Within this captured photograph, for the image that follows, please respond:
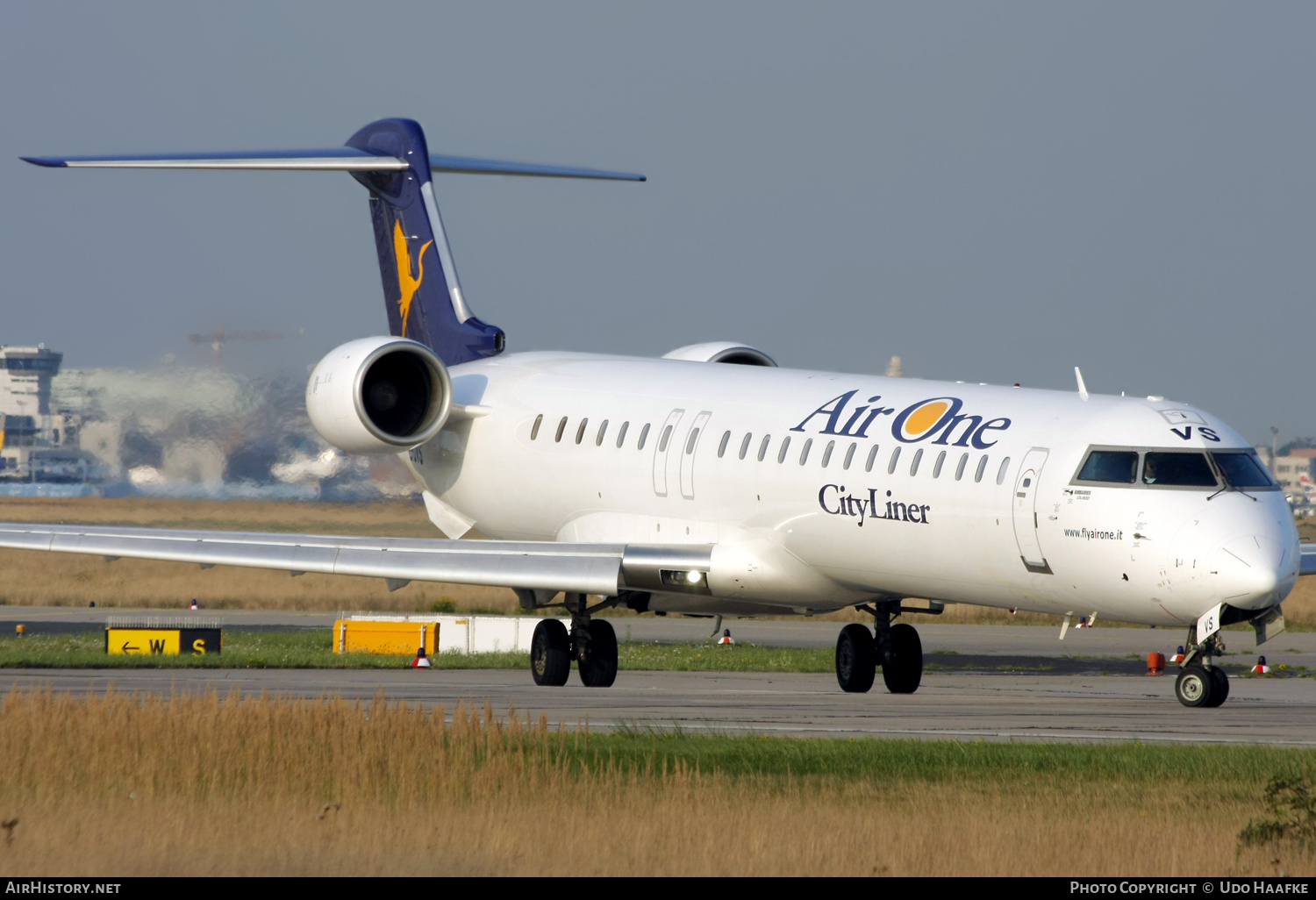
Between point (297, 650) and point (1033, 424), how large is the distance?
15.8 m

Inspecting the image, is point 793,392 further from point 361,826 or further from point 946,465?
point 361,826

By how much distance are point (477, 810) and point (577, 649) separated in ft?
40.9

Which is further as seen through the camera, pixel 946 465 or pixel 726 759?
pixel 946 465

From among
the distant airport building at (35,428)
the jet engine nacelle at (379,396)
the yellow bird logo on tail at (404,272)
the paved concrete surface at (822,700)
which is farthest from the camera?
the distant airport building at (35,428)

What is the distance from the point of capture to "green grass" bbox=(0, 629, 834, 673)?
26.9 m

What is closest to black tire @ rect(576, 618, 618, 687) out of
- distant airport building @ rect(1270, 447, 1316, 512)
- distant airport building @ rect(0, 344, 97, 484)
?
distant airport building @ rect(0, 344, 97, 484)

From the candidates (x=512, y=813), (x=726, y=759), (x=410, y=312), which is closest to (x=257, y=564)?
(x=410, y=312)

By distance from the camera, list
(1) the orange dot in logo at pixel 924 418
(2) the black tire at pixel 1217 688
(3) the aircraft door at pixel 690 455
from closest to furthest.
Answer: (2) the black tire at pixel 1217 688 < (1) the orange dot in logo at pixel 924 418 < (3) the aircraft door at pixel 690 455

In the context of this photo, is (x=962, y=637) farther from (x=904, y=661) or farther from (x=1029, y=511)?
(x=1029, y=511)

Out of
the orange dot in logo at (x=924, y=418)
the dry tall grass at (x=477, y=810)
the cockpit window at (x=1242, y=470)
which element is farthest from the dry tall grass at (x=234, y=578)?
the dry tall grass at (x=477, y=810)

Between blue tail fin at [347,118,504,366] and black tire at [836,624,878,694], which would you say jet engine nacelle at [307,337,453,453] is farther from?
black tire at [836,624,878,694]

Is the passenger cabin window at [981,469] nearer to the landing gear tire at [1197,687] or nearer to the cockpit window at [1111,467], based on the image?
the cockpit window at [1111,467]

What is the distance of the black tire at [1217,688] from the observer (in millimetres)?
19000

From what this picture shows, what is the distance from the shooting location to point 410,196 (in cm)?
2872
